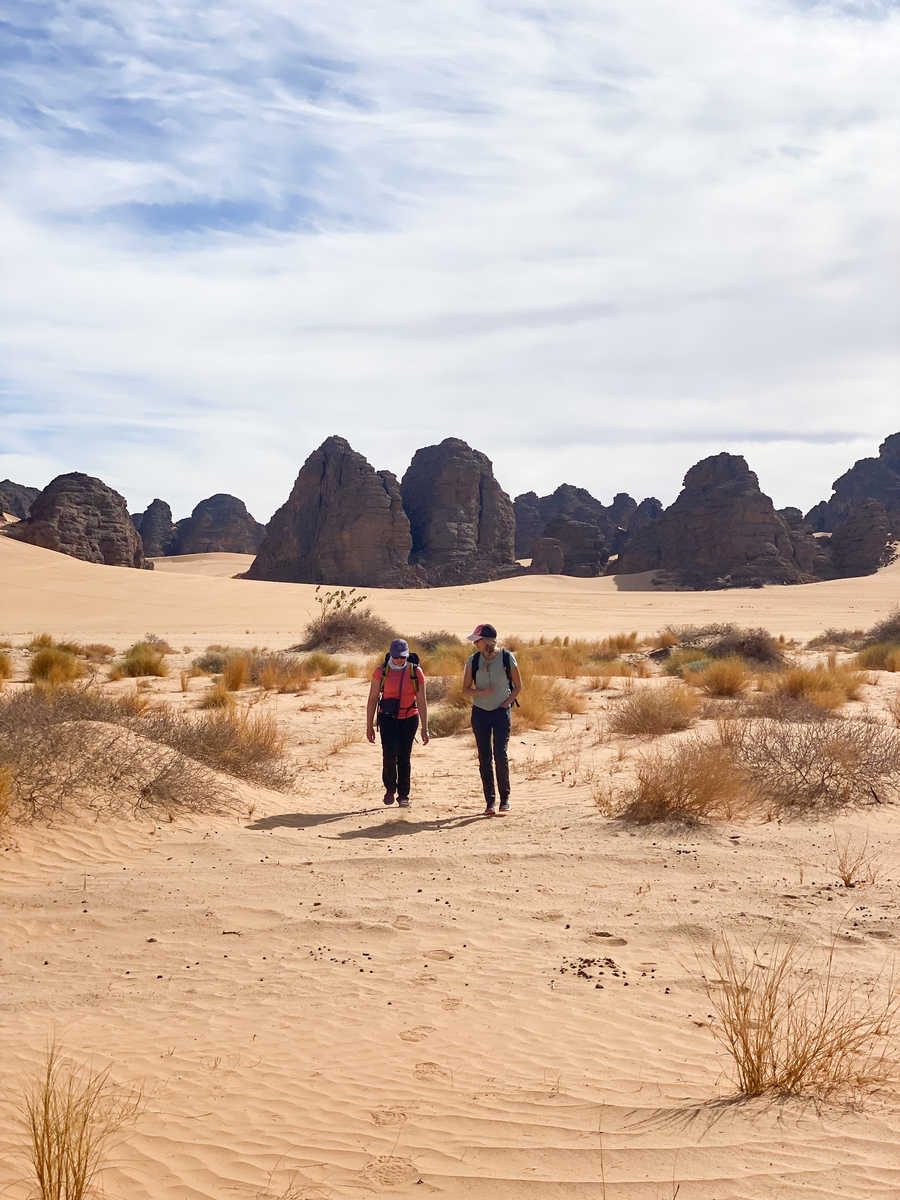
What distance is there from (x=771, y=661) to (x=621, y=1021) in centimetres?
1881

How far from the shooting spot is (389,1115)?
11.1ft

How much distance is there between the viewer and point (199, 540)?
132625 mm

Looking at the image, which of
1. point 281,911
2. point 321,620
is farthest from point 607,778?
point 321,620

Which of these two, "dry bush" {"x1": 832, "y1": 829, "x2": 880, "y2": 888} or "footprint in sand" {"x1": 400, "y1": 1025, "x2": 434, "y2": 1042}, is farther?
"dry bush" {"x1": 832, "y1": 829, "x2": 880, "y2": 888}

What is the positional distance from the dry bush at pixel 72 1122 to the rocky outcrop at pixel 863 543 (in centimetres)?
8649

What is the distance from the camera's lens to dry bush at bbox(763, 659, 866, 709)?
1443 centimetres

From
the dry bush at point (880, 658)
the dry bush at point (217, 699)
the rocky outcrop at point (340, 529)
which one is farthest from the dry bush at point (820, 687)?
the rocky outcrop at point (340, 529)

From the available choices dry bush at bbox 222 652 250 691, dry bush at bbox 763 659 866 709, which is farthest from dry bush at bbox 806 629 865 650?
dry bush at bbox 222 652 250 691

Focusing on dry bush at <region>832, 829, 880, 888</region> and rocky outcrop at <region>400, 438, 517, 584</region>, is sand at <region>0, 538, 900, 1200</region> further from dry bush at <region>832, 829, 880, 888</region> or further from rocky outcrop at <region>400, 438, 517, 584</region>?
rocky outcrop at <region>400, 438, 517, 584</region>

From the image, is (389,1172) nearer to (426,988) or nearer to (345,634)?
(426,988)

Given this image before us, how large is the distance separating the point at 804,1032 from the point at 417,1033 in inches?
65.8

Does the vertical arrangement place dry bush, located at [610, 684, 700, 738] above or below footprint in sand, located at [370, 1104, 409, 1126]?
above

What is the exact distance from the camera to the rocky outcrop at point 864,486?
115312 millimetres

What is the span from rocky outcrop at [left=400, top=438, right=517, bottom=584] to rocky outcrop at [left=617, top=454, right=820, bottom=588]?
46.9 ft
